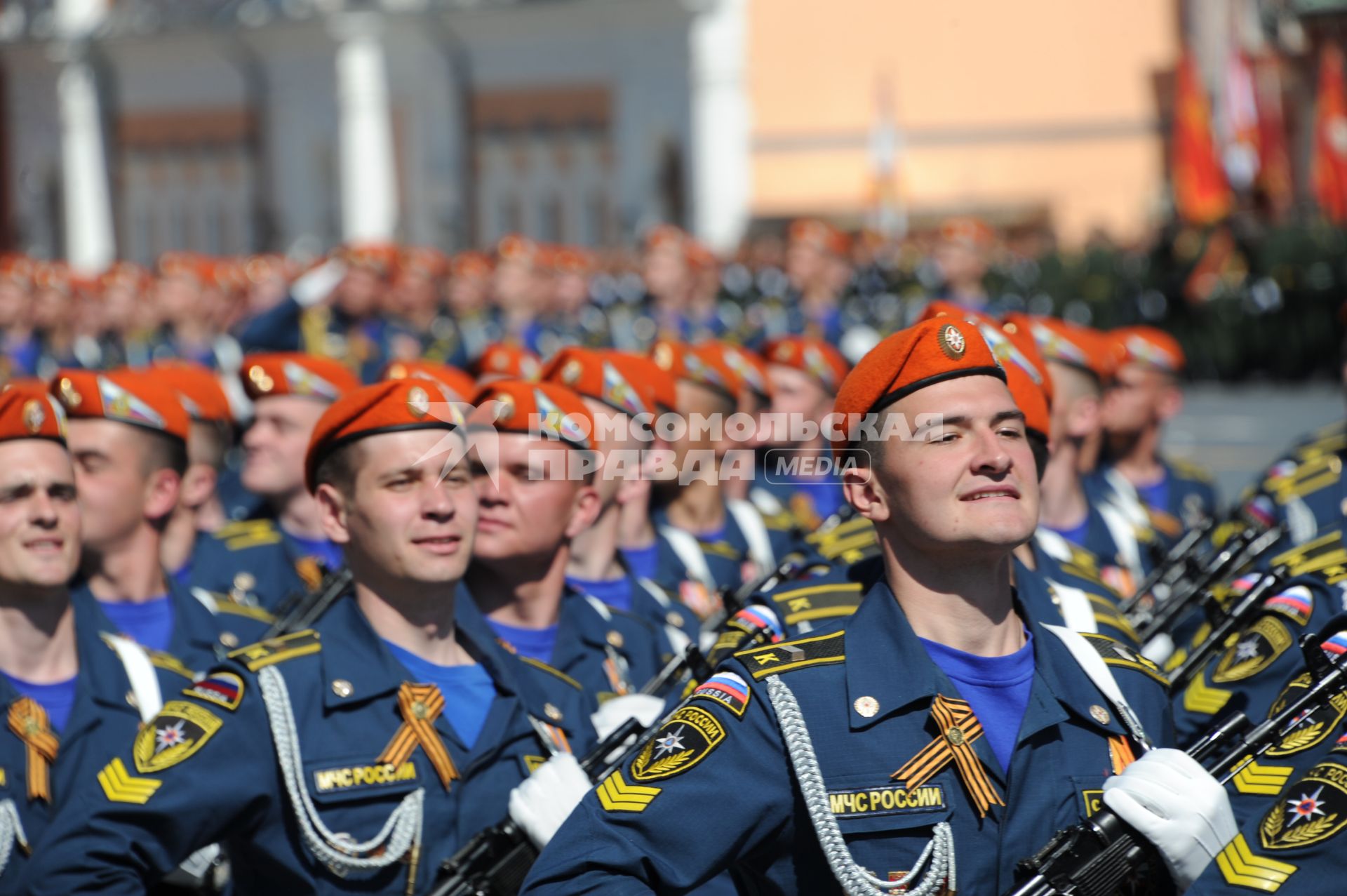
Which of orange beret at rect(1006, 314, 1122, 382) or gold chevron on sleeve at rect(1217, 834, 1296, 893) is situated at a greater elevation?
orange beret at rect(1006, 314, 1122, 382)

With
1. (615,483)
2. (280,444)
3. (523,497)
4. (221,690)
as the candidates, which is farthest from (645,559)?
(221,690)

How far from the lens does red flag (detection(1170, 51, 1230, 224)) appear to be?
1925 cm

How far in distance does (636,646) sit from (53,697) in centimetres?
135

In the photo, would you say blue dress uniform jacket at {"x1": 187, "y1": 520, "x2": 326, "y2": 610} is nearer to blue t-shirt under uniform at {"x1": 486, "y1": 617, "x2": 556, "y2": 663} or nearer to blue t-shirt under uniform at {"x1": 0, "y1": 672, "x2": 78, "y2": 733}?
blue t-shirt under uniform at {"x1": 486, "y1": 617, "x2": 556, "y2": 663}

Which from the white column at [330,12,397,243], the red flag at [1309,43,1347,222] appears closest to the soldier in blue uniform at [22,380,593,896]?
the red flag at [1309,43,1347,222]

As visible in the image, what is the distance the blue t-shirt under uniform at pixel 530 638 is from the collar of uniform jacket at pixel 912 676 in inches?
51.8

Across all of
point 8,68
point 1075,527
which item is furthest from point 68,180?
point 1075,527

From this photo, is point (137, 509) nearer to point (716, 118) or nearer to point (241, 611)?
point (241, 611)

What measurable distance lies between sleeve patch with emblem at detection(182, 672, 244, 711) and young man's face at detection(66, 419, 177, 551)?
1.44 m

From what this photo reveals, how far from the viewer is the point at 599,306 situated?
15.4 m

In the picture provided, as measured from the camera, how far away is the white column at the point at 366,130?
28000mm

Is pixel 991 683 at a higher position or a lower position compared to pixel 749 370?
lower

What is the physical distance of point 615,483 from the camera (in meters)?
4.51

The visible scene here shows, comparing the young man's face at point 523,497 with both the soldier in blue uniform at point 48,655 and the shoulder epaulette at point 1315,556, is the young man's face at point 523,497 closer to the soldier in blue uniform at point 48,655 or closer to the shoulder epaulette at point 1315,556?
the soldier in blue uniform at point 48,655
